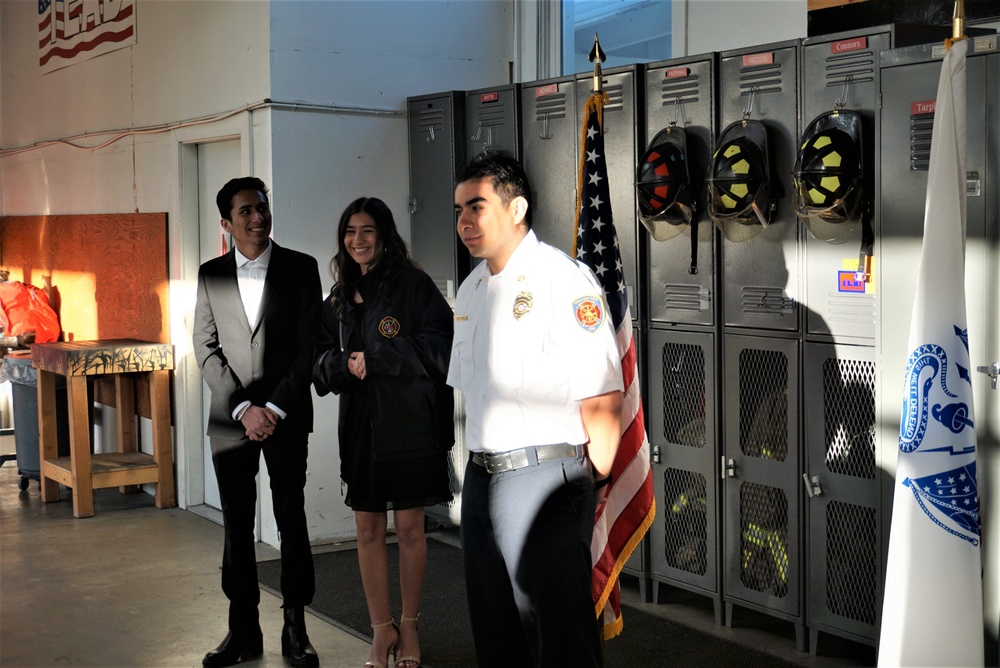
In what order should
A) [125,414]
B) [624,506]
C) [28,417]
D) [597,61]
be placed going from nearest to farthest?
[624,506], [597,61], [125,414], [28,417]

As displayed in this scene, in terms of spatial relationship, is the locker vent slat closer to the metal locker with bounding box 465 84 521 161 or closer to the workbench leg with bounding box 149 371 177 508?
the metal locker with bounding box 465 84 521 161

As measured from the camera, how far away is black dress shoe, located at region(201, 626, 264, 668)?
407 centimetres

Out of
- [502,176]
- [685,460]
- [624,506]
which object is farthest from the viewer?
[685,460]

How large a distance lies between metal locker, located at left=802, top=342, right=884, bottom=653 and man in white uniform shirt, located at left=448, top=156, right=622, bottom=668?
1.41m

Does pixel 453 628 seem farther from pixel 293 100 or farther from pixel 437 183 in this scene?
pixel 293 100

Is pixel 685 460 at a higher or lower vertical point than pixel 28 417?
higher

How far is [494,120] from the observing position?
5438 millimetres

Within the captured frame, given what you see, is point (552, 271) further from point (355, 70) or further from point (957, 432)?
point (355, 70)

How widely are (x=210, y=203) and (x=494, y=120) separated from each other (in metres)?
2.00

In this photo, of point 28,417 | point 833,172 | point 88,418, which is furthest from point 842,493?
point 28,417

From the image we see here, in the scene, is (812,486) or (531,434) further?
(812,486)

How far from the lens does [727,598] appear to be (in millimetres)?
4496

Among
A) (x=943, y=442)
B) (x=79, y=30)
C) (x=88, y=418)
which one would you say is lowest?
(x=88, y=418)

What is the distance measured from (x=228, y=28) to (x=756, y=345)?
3.39 meters
